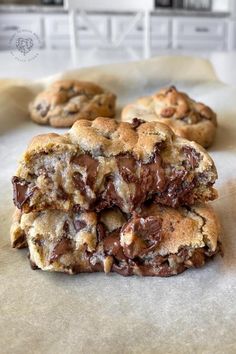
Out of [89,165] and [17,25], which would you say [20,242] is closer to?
[89,165]

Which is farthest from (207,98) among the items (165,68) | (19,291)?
(19,291)

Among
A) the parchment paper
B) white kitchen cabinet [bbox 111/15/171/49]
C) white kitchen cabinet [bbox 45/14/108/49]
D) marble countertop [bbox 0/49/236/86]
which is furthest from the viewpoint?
white kitchen cabinet [bbox 111/15/171/49]

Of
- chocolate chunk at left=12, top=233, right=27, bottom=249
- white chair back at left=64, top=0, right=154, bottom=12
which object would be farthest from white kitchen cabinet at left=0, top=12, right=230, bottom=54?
chocolate chunk at left=12, top=233, right=27, bottom=249

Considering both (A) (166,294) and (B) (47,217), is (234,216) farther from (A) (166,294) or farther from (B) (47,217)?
(B) (47,217)

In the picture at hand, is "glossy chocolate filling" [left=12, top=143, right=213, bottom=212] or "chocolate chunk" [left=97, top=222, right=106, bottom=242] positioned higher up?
"glossy chocolate filling" [left=12, top=143, right=213, bottom=212]

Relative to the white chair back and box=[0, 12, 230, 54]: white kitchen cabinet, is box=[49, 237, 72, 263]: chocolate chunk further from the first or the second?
box=[0, 12, 230, 54]: white kitchen cabinet

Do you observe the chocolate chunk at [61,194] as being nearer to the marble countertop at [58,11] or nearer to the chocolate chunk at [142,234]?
the chocolate chunk at [142,234]
